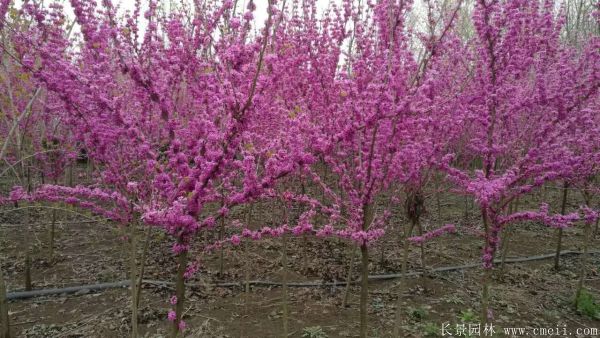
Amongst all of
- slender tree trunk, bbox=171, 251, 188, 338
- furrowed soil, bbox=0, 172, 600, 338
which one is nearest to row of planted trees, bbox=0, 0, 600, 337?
slender tree trunk, bbox=171, 251, 188, 338

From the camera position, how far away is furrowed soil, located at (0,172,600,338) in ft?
15.4

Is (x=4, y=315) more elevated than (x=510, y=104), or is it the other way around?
(x=510, y=104)

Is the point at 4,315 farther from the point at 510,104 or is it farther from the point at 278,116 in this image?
the point at 510,104

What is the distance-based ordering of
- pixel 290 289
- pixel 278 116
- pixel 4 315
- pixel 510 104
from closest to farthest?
pixel 510 104 < pixel 4 315 < pixel 278 116 < pixel 290 289

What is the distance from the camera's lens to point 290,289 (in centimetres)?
568

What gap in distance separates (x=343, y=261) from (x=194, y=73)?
462 cm

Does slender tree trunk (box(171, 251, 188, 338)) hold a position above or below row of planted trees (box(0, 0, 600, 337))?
below

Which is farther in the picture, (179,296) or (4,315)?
(4,315)

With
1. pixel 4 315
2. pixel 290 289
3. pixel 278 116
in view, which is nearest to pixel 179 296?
pixel 278 116

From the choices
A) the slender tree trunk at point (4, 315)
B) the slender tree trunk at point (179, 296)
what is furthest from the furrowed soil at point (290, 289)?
the slender tree trunk at point (179, 296)

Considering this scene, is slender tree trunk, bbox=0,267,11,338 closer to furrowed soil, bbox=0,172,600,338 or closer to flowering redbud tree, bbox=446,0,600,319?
furrowed soil, bbox=0,172,600,338

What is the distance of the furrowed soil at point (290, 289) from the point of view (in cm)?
468

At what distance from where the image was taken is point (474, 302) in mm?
5426

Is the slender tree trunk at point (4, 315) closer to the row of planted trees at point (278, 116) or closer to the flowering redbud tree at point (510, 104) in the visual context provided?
the row of planted trees at point (278, 116)
